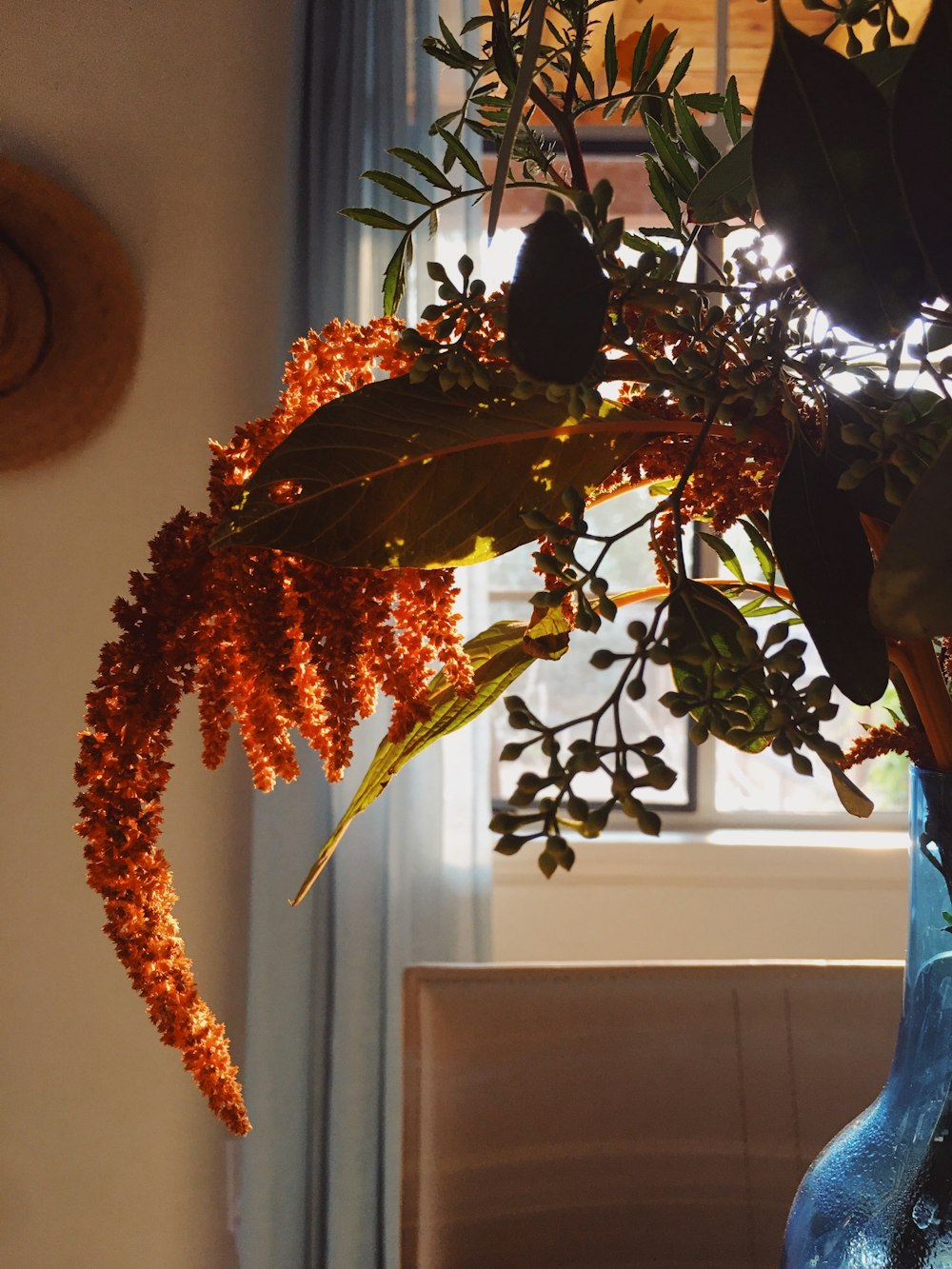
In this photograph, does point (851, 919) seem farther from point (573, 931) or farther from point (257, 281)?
point (257, 281)

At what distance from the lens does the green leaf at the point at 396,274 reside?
0.40 meters

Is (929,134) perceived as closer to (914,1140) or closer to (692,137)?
(692,137)

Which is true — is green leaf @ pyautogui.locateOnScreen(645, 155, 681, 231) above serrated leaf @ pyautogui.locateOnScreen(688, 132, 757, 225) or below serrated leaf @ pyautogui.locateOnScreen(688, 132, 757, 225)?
above

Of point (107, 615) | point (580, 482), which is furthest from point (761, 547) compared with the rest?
point (107, 615)

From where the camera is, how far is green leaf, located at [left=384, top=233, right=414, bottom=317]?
0.40 meters

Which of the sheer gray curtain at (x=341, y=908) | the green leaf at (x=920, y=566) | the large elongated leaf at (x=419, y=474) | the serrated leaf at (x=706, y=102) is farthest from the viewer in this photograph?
the sheer gray curtain at (x=341, y=908)

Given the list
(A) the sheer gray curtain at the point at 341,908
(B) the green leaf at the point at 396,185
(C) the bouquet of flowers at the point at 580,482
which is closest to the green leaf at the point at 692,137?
(C) the bouquet of flowers at the point at 580,482

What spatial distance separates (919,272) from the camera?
0.28 m

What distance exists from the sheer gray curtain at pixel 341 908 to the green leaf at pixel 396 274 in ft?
5.24

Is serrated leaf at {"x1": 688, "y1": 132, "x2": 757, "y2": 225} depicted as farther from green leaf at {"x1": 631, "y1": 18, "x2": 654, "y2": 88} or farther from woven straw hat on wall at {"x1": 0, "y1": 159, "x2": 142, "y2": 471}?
woven straw hat on wall at {"x1": 0, "y1": 159, "x2": 142, "y2": 471}

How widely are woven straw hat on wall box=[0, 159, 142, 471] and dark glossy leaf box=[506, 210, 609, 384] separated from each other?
202 centimetres

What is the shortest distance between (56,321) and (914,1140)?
81.7 inches

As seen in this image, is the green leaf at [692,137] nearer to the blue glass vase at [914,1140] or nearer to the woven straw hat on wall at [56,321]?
the blue glass vase at [914,1140]

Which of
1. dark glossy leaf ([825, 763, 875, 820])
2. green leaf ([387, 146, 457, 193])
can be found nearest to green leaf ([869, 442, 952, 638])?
dark glossy leaf ([825, 763, 875, 820])
